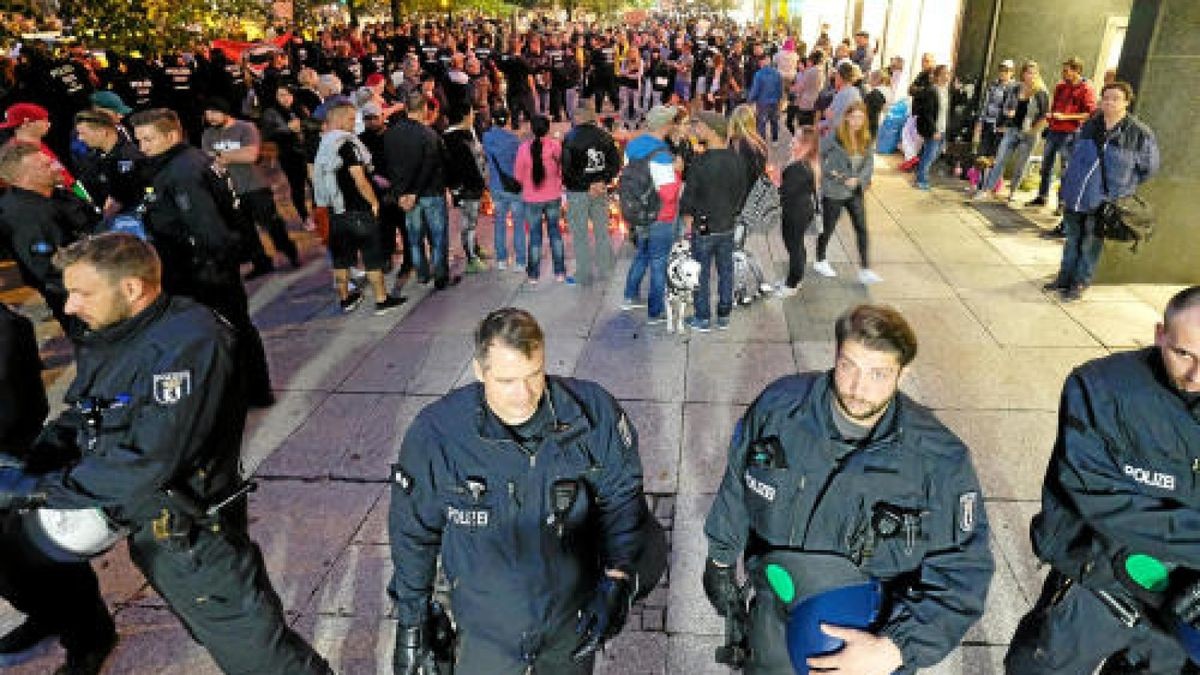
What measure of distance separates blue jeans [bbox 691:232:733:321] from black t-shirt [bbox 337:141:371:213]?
3395 mm

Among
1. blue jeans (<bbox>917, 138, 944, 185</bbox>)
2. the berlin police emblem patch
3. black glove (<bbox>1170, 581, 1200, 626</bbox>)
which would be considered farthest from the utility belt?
blue jeans (<bbox>917, 138, 944, 185</bbox>)

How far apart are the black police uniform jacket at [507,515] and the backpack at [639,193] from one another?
15.6 feet

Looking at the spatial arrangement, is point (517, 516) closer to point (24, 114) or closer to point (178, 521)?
point (178, 521)

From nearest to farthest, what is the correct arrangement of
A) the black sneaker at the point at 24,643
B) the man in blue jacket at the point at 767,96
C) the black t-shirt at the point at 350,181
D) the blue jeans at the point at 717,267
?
the black sneaker at the point at 24,643 → the blue jeans at the point at 717,267 → the black t-shirt at the point at 350,181 → the man in blue jacket at the point at 767,96

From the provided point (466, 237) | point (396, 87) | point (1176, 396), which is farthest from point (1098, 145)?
point (396, 87)

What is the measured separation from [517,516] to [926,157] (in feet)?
40.1

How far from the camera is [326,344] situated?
7.48 meters

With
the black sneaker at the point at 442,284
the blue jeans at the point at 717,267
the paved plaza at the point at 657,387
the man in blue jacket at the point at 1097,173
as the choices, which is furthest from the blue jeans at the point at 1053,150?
the black sneaker at the point at 442,284

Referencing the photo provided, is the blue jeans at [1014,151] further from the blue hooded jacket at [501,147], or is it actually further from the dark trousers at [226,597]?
the dark trousers at [226,597]

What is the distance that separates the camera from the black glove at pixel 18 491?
2938 mm

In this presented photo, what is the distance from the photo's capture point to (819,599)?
241 centimetres

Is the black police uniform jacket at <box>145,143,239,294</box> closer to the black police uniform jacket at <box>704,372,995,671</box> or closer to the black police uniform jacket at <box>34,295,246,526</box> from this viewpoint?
the black police uniform jacket at <box>34,295,246,526</box>

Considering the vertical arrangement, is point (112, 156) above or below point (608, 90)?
above

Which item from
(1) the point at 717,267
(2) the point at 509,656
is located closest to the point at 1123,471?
(2) the point at 509,656
